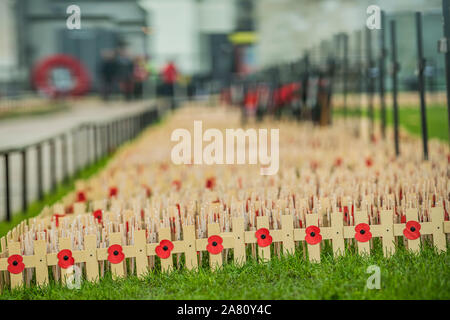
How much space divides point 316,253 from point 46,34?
45.4m

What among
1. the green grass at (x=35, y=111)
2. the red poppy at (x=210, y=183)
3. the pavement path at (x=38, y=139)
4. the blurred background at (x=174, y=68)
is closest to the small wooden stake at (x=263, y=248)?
the red poppy at (x=210, y=183)

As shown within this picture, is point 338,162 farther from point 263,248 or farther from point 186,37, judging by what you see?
point 186,37

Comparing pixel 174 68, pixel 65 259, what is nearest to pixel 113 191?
pixel 65 259

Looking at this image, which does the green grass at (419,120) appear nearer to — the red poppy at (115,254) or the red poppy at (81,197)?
the red poppy at (81,197)

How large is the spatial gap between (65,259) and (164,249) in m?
0.65

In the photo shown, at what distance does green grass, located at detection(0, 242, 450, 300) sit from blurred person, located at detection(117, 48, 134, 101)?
3490cm

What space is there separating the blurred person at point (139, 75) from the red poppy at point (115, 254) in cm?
3486

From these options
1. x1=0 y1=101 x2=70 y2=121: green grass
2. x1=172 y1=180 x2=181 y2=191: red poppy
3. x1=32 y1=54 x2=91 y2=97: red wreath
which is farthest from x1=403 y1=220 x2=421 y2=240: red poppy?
x1=32 y1=54 x2=91 y2=97: red wreath

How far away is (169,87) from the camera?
43156mm

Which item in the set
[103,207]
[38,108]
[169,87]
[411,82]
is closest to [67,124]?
[38,108]

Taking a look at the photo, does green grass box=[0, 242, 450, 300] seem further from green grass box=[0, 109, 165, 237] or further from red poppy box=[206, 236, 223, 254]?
green grass box=[0, 109, 165, 237]

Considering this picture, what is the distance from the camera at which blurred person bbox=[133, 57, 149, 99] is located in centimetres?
3975

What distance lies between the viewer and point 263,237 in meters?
5.22

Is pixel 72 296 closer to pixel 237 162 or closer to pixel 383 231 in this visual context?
pixel 383 231
